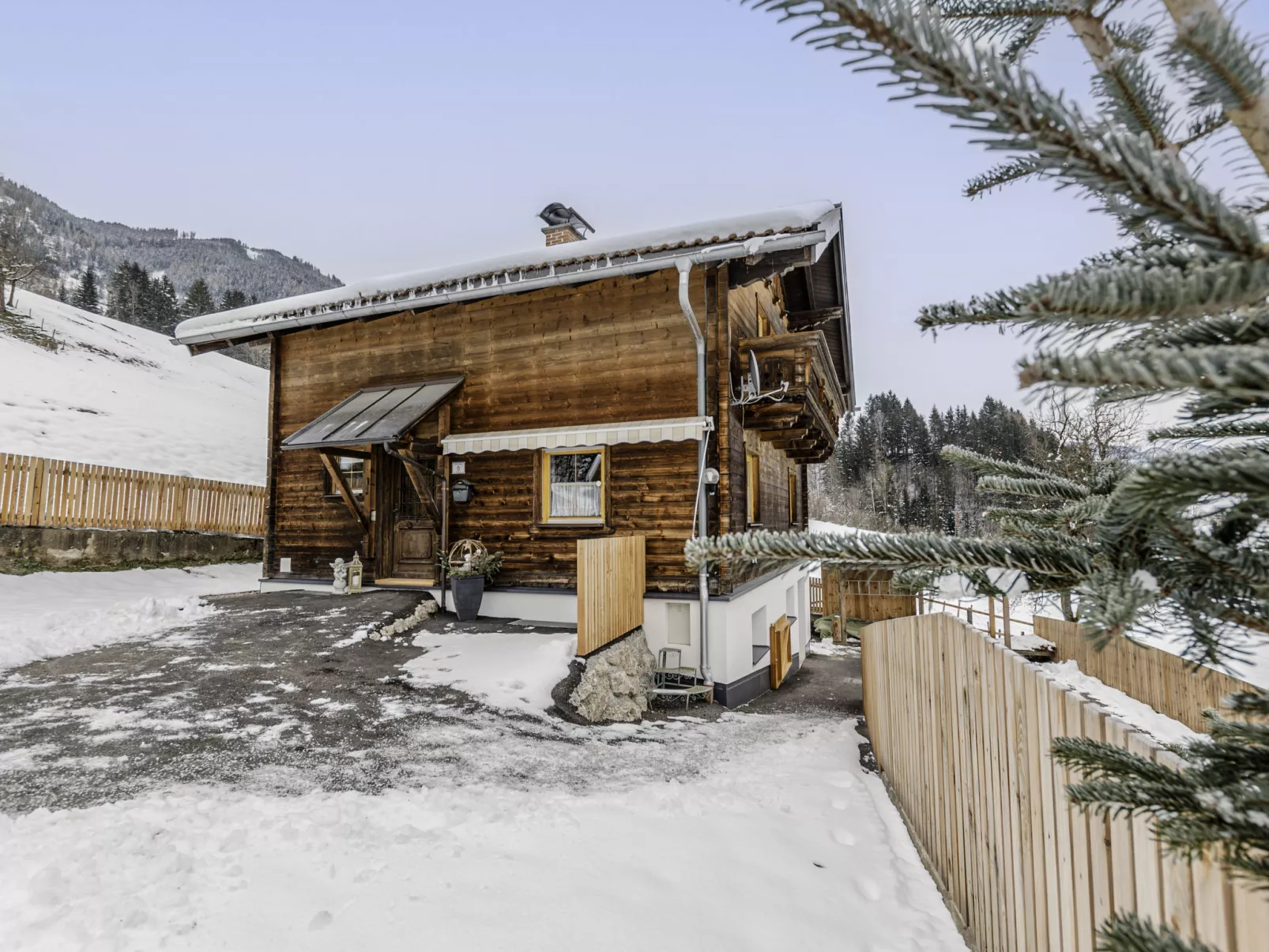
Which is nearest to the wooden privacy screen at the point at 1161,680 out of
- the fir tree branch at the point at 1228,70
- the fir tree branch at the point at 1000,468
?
the fir tree branch at the point at 1000,468

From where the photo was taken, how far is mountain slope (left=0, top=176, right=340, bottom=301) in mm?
69500

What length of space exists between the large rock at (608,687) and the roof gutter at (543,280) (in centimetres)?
512

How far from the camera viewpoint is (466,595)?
372 inches

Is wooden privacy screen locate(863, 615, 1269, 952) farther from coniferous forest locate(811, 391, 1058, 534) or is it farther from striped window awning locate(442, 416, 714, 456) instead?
coniferous forest locate(811, 391, 1058, 534)

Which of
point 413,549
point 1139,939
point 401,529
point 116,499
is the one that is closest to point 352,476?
point 401,529

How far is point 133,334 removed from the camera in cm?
3738

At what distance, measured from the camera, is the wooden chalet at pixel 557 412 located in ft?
28.4

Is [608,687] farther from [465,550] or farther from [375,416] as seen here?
[375,416]

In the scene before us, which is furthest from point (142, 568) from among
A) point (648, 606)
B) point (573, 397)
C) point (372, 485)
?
point (648, 606)

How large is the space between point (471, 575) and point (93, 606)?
234 inches

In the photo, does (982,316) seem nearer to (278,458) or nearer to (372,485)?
(372,485)

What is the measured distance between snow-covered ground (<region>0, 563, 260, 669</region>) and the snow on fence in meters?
1.21

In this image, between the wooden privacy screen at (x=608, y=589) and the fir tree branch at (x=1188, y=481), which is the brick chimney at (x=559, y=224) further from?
the fir tree branch at (x=1188, y=481)

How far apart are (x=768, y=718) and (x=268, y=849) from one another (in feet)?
19.3
